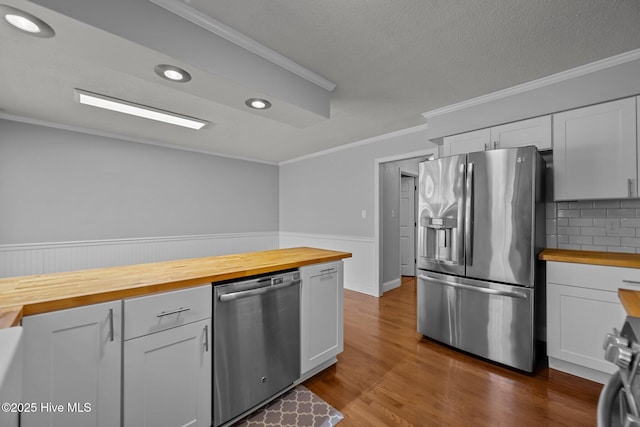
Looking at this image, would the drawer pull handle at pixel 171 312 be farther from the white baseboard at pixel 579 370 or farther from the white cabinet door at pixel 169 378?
Answer: the white baseboard at pixel 579 370

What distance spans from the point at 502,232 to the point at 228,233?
4637 mm

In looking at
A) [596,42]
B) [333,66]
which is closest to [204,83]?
[333,66]

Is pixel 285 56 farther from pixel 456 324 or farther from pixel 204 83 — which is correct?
pixel 456 324

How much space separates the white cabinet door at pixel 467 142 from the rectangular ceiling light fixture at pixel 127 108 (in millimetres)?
2934

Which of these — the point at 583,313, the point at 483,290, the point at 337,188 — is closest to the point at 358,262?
the point at 337,188

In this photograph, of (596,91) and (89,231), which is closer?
(596,91)

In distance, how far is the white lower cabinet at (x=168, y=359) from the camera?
126cm

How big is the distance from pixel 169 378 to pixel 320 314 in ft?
3.53

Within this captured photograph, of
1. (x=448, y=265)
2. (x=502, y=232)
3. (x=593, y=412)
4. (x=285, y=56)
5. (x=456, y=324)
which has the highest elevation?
(x=285, y=56)

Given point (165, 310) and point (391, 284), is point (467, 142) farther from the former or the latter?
point (165, 310)

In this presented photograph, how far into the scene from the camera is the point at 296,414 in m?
1.71

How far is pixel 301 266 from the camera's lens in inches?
76.7

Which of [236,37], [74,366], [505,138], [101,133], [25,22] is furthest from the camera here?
[101,133]

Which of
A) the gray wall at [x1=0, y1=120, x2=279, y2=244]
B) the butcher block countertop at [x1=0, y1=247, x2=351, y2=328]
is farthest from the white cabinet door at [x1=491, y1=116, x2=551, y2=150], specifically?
the gray wall at [x1=0, y1=120, x2=279, y2=244]
